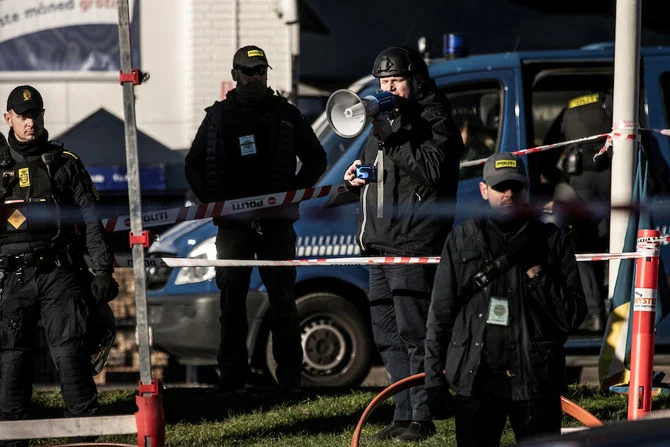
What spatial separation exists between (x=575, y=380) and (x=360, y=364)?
1480 mm

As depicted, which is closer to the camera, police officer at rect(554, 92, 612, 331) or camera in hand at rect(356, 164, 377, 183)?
camera in hand at rect(356, 164, 377, 183)

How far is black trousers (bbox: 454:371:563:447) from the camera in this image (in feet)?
15.8

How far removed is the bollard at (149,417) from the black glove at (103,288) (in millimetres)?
680

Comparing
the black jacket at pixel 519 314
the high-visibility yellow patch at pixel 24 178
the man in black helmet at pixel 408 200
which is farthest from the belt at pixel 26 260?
the black jacket at pixel 519 314

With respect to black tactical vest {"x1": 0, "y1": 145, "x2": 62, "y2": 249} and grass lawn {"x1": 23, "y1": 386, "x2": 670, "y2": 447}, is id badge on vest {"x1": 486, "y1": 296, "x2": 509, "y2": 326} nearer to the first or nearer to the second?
grass lawn {"x1": 23, "y1": 386, "x2": 670, "y2": 447}

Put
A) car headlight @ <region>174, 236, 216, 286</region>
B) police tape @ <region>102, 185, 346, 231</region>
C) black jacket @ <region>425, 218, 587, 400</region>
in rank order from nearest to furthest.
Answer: black jacket @ <region>425, 218, 587, 400</region>
police tape @ <region>102, 185, 346, 231</region>
car headlight @ <region>174, 236, 216, 286</region>

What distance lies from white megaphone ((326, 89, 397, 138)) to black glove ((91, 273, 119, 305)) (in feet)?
4.36

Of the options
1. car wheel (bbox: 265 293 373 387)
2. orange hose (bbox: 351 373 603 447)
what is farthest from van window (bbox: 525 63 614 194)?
orange hose (bbox: 351 373 603 447)

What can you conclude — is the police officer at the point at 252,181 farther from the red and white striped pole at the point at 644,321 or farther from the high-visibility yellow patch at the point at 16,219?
the red and white striped pole at the point at 644,321

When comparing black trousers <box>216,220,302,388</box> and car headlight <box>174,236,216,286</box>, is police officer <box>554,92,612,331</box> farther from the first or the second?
car headlight <box>174,236,216,286</box>

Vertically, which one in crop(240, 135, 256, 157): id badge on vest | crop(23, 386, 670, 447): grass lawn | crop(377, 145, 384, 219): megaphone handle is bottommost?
crop(23, 386, 670, 447): grass lawn

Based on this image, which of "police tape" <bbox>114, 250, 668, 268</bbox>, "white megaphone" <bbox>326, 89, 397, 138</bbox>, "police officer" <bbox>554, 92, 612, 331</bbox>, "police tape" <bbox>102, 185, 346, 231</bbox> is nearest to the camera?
"white megaphone" <bbox>326, 89, 397, 138</bbox>

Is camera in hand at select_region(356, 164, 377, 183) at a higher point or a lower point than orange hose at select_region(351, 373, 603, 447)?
higher

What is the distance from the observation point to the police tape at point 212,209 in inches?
285
